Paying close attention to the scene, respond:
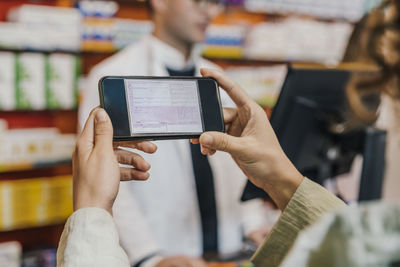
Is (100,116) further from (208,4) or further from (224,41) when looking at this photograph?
(224,41)

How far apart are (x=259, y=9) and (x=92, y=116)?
2.94m

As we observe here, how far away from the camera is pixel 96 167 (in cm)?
77

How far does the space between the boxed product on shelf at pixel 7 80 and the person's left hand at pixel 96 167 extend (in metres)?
1.91

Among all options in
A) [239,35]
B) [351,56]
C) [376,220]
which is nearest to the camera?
[376,220]

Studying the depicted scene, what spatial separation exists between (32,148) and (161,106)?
1.95 m

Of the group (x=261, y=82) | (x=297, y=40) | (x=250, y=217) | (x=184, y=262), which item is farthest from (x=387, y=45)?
(x=297, y=40)

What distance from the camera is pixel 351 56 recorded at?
1.56 m

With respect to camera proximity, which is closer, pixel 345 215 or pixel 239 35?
pixel 345 215

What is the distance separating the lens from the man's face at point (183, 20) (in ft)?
6.56

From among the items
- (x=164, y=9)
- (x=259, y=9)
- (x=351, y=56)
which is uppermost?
(x=259, y=9)

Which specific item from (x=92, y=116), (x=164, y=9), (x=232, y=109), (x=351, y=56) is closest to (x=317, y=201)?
(x=232, y=109)

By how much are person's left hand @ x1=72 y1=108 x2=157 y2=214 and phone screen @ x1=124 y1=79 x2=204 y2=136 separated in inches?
3.2

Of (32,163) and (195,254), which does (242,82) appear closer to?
(32,163)

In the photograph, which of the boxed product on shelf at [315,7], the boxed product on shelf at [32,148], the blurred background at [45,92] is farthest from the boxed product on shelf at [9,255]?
the boxed product on shelf at [315,7]
